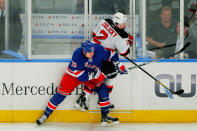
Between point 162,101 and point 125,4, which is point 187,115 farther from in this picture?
point 125,4

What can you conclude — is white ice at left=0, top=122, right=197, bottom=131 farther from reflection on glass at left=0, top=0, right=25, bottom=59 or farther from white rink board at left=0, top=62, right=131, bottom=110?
reflection on glass at left=0, top=0, right=25, bottom=59

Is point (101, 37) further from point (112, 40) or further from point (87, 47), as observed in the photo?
point (87, 47)

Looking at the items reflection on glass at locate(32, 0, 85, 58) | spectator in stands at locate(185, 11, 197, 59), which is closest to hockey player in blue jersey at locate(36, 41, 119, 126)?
reflection on glass at locate(32, 0, 85, 58)

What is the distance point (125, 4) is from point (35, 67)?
134cm

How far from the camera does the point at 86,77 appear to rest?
14.1ft

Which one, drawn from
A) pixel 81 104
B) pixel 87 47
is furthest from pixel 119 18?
pixel 81 104

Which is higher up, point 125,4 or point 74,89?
point 125,4

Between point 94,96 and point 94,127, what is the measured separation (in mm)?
410

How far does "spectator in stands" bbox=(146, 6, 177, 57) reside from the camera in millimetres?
4539

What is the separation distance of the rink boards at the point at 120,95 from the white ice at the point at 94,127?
0.10 meters

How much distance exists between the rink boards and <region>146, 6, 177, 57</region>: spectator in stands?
0.74 feet

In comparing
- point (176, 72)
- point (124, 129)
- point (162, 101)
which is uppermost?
point (176, 72)

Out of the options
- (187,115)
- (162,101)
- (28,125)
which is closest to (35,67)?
(28,125)

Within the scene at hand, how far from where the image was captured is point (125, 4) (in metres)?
4.55
